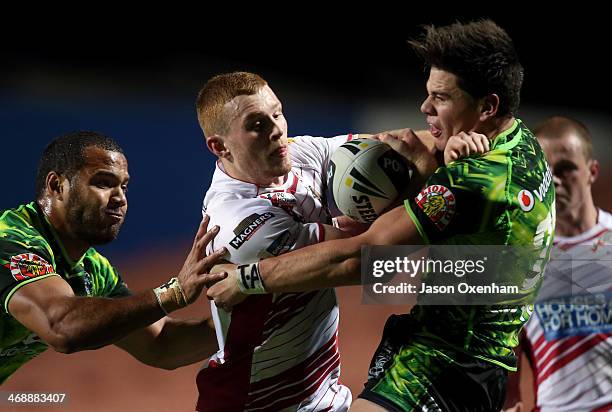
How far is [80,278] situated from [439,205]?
2.18 meters

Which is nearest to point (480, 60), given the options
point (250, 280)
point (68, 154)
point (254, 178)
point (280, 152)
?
point (280, 152)

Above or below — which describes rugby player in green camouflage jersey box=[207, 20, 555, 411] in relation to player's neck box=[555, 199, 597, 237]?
below

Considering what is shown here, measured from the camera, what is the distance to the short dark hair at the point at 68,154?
4.38 meters

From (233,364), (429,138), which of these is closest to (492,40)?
(429,138)

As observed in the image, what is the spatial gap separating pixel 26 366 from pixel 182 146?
2406 mm

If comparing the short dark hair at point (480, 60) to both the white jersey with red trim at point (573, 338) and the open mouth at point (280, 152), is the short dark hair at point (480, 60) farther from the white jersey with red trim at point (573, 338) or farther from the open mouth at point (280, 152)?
the white jersey with red trim at point (573, 338)

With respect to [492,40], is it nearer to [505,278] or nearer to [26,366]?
[505,278]

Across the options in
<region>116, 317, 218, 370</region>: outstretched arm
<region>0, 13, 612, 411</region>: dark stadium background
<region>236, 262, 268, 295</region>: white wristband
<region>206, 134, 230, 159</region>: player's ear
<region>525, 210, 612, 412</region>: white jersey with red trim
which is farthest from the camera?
<region>0, 13, 612, 411</region>: dark stadium background

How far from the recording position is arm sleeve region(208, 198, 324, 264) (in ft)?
11.4

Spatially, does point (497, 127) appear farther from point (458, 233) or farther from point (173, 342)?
point (173, 342)

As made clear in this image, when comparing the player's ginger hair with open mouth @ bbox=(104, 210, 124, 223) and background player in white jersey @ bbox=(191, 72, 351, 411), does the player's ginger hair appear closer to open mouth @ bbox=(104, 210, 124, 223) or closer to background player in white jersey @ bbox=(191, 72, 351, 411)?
background player in white jersey @ bbox=(191, 72, 351, 411)

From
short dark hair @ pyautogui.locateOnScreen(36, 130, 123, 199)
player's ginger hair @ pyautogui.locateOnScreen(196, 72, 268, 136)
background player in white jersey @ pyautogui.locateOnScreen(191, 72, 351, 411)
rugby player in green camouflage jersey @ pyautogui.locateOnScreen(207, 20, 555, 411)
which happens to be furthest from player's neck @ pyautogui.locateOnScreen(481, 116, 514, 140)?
short dark hair @ pyautogui.locateOnScreen(36, 130, 123, 199)

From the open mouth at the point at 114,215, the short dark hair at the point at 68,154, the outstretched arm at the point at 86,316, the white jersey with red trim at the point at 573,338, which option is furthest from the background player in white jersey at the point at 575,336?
the short dark hair at the point at 68,154

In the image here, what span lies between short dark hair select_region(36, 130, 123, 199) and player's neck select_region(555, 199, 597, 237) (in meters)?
2.70
